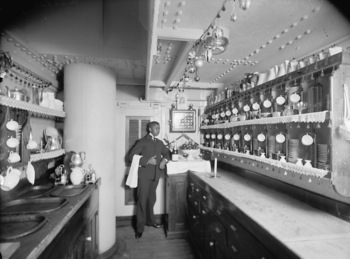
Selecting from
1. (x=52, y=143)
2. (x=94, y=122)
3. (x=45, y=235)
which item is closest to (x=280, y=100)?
(x=45, y=235)

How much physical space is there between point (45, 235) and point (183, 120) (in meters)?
3.22

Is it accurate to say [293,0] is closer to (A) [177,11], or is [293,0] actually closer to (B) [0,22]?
(A) [177,11]

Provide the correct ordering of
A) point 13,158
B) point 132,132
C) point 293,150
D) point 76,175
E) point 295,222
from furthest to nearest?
point 132,132
point 76,175
point 293,150
point 13,158
point 295,222

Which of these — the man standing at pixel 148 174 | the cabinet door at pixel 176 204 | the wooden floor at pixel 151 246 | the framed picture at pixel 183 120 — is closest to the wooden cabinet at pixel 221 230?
the cabinet door at pixel 176 204

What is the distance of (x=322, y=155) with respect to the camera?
151cm

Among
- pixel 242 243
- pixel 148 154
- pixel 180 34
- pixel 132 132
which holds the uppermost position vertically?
pixel 180 34

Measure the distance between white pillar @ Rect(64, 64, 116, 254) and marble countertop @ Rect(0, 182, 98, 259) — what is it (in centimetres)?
100

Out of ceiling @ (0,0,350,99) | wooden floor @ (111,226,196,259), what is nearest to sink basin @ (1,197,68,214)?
wooden floor @ (111,226,196,259)

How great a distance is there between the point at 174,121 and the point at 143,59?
1.84 m

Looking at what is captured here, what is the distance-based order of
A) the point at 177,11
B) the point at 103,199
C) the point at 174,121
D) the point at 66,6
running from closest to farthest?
the point at 177,11 < the point at 66,6 < the point at 103,199 < the point at 174,121

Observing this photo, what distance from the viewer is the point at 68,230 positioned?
1623mm

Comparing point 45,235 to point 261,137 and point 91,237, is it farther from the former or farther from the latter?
point 261,137

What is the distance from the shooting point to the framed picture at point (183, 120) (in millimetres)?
4152

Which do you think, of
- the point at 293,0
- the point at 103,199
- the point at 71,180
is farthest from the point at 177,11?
the point at 103,199
